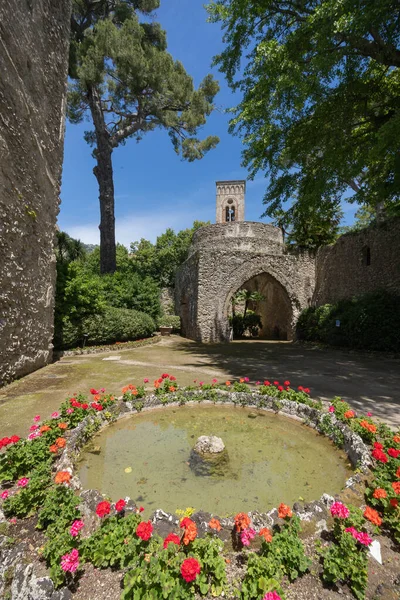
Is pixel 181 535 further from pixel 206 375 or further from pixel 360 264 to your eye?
pixel 360 264

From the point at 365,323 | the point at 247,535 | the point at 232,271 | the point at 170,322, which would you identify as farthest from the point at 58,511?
the point at 170,322

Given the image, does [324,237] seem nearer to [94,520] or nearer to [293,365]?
[293,365]

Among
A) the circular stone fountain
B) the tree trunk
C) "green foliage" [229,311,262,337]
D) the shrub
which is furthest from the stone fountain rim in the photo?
"green foliage" [229,311,262,337]

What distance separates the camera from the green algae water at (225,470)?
248cm

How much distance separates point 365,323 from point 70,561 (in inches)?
452

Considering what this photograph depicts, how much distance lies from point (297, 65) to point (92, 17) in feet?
52.0

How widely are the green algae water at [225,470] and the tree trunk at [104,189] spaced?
12319 mm

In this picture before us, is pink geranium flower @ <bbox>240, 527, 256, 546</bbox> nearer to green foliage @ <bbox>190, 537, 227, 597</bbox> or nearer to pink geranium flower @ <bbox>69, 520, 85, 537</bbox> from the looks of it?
green foliage @ <bbox>190, 537, 227, 597</bbox>

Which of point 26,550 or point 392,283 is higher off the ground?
point 392,283

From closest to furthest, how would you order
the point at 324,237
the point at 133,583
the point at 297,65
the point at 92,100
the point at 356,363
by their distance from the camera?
the point at 133,583, the point at 297,65, the point at 356,363, the point at 92,100, the point at 324,237

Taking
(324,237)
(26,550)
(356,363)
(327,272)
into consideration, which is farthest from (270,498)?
(324,237)

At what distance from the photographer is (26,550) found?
1760mm

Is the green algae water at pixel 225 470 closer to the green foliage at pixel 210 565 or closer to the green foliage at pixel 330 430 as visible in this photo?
the green foliage at pixel 330 430

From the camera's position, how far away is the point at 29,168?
6.47 metres
